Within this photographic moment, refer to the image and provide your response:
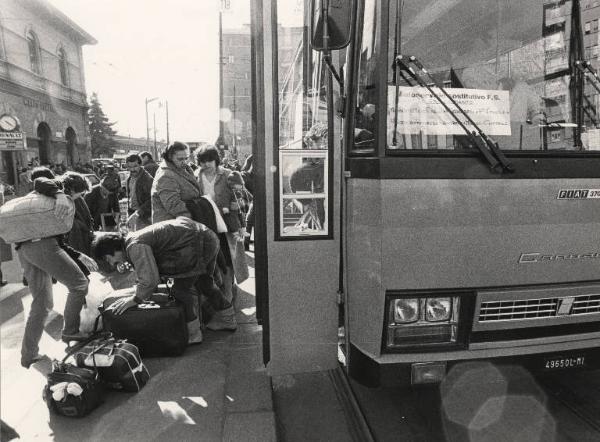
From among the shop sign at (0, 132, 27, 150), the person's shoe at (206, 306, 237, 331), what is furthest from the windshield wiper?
the shop sign at (0, 132, 27, 150)

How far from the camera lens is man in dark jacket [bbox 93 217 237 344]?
407 centimetres

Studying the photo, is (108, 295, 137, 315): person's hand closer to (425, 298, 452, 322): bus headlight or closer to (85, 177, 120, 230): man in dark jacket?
(425, 298, 452, 322): bus headlight

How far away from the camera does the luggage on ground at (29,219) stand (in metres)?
3.90

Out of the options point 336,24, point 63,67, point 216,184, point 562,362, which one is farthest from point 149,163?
point 63,67

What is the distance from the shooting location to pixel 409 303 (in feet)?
8.58

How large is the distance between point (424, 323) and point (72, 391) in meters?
2.40

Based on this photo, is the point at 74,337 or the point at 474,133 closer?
the point at 474,133

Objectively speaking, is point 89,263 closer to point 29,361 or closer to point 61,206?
point 61,206

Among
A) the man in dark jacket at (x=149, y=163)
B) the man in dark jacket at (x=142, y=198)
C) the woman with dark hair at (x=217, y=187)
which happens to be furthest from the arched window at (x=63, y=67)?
the woman with dark hair at (x=217, y=187)

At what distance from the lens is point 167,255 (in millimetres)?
4215

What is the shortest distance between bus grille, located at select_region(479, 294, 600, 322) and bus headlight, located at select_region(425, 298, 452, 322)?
185 mm

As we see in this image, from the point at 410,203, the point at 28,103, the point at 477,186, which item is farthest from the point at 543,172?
the point at 28,103

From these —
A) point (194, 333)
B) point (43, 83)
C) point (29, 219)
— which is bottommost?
point (194, 333)

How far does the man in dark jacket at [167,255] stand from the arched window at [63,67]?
1378 inches
